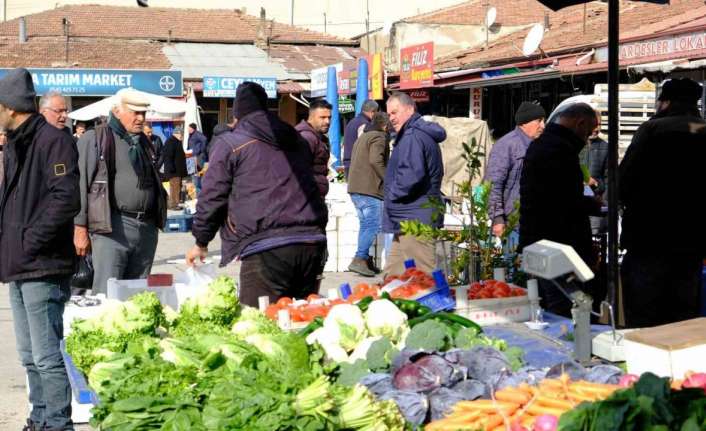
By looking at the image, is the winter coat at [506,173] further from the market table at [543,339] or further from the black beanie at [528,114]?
the market table at [543,339]

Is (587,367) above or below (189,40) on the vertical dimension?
below

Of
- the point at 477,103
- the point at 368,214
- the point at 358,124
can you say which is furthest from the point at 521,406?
the point at 477,103

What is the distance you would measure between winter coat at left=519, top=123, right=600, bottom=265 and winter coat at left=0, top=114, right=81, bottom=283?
2511 millimetres

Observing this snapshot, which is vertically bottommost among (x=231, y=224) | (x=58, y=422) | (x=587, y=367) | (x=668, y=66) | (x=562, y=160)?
(x=58, y=422)

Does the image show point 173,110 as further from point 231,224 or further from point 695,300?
point 695,300

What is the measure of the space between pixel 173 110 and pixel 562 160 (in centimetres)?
1098

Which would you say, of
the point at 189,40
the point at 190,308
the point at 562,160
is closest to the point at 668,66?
the point at 562,160

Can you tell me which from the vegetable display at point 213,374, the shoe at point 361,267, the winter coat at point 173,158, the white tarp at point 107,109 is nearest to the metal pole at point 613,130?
the vegetable display at point 213,374

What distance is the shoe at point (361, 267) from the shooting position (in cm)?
1124

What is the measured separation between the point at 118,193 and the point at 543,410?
13.7 feet

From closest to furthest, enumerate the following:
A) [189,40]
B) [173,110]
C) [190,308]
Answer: [190,308] < [173,110] < [189,40]

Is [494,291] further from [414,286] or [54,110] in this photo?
[54,110]

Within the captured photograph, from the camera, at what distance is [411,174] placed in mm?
7711

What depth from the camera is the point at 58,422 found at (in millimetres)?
5191
